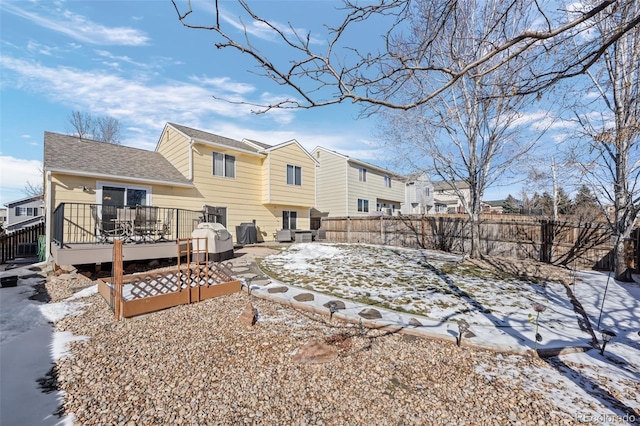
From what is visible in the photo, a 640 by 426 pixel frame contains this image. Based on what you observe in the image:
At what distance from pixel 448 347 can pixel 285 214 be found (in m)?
13.3

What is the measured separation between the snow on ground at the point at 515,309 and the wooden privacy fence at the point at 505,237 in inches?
40.5

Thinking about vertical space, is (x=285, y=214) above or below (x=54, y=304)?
above

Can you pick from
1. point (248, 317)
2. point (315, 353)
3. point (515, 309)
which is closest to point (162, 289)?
point (248, 317)

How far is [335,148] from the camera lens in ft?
69.7

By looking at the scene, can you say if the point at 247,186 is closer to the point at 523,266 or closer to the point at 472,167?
the point at 472,167

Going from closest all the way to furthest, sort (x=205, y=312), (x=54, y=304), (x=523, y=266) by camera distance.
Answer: (x=205, y=312) < (x=54, y=304) < (x=523, y=266)

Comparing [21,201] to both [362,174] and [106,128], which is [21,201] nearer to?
[106,128]

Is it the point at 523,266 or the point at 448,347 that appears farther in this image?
the point at 523,266

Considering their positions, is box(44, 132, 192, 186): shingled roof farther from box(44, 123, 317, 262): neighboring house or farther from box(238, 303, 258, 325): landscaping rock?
box(238, 303, 258, 325): landscaping rock

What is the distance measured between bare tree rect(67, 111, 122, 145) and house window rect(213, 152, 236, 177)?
16.1 metres

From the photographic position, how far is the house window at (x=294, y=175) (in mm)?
15563

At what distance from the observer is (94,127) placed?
2316cm

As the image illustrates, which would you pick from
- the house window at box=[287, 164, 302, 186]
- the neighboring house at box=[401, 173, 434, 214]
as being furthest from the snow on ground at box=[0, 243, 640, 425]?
the neighboring house at box=[401, 173, 434, 214]

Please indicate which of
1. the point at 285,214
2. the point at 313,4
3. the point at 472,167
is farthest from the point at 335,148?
the point at 313,4
